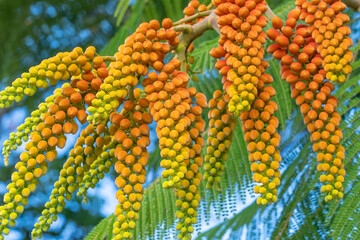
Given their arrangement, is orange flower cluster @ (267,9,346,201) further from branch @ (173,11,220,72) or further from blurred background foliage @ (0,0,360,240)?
blurred background foliage @ (0,0,360,240)

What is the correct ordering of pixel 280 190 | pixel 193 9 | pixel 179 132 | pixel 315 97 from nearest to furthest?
pixel 179 132
pixel 315 97
pixel 193 9
pixel 280 190

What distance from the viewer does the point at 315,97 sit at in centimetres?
→ 89

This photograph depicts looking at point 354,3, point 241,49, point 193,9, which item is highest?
point 193,9

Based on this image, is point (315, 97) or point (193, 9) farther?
point (193, 9)

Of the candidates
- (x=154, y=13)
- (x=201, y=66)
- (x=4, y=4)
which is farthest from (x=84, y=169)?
(x=4, y=4)

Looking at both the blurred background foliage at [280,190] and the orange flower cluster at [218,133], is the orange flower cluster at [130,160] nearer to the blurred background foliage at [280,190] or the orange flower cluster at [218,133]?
the orange flower cluster at [218,133]

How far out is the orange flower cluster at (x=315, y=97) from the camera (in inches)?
32.8

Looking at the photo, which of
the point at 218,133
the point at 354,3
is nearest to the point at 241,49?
the point at 218,133

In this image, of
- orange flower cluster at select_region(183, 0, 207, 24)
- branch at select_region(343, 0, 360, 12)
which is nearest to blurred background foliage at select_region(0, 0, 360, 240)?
branch at select_region(343, 0, 360, 12)

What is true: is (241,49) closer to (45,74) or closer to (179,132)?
(179,132)

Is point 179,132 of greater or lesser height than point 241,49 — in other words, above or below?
below

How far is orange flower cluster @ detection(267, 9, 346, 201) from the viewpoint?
833 mm

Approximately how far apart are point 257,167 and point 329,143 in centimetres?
15

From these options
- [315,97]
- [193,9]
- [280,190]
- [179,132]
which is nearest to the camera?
[179,132]
